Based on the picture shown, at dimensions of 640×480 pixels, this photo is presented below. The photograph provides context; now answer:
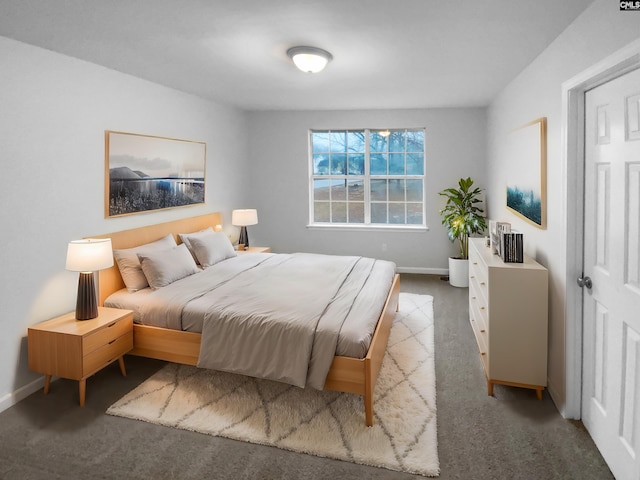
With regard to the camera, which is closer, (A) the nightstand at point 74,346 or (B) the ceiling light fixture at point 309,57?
(A) the nightstand at point 74,346

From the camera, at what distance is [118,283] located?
3.68 meters

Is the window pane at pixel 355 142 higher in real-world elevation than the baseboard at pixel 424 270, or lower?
higher

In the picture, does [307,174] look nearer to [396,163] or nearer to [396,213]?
[396,163]

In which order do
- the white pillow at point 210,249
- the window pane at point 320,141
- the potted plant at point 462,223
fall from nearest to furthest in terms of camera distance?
the white pillow at point 210,249
the potted plant at point 462,223
the window pane at point 320,141

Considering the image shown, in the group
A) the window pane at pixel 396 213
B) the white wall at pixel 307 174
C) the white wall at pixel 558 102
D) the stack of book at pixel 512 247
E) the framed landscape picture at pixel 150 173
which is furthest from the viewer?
the window pane at pixel 396 213

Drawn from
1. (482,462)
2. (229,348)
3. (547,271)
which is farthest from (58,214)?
(547,271)

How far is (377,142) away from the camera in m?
6.36

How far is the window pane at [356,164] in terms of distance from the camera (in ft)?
21.2

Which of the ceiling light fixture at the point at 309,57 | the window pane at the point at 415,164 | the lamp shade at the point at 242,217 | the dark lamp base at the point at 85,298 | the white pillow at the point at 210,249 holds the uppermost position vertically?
the ceiling light fixture at the point at 309,57

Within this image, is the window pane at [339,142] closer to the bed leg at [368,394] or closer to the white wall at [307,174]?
the white wall at [307,174]

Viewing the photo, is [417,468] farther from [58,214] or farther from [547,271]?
[58,214]

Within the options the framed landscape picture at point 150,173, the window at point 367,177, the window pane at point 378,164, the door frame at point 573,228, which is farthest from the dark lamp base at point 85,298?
the window pane at point 378,164

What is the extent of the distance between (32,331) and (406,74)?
3.75m

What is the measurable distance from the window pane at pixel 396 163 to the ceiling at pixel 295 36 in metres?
1.98
